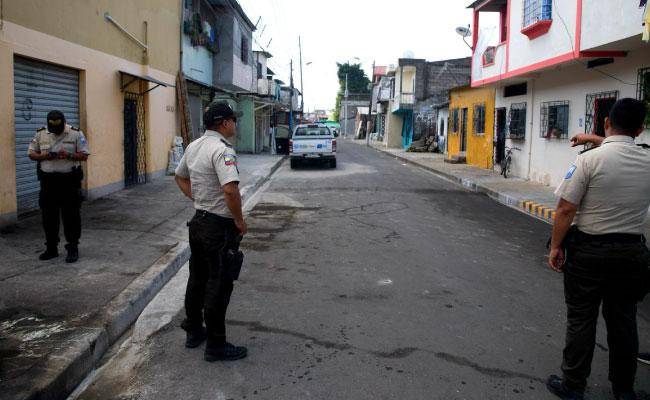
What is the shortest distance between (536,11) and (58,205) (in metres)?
12.0

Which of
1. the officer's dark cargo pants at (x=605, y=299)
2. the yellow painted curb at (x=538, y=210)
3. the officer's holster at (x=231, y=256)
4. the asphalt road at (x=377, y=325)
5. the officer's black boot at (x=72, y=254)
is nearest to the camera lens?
the officer's dark cargo pants at (x=605, y=299)

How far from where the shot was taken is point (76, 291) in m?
5.50

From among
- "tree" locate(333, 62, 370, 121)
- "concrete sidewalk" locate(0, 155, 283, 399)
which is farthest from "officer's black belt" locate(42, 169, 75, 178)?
"tree" locate(333, 62, 370, 121)

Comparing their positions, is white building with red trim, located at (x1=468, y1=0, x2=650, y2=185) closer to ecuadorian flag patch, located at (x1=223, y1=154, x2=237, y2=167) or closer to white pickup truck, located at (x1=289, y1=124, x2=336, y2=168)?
white pickup truck, located at (x1=289, y1=124, x2=336, y2=168)

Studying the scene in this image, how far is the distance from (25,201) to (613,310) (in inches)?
344

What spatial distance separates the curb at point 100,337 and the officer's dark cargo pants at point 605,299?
3.20 meters

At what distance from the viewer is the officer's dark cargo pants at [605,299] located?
3463 millimetres

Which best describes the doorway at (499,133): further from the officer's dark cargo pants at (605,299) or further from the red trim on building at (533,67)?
the officer's dark cargo pants at (605,299)

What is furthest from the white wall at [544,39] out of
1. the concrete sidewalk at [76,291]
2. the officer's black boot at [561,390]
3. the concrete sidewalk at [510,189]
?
the officer's black boot at [561,390]

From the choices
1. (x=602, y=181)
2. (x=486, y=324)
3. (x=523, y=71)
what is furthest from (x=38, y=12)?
(x=523, y=71)

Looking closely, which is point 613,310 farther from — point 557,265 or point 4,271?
point 4,271

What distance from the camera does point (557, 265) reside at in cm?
368

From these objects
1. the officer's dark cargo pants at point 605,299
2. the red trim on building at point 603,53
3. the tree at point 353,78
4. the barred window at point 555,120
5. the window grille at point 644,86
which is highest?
the tree at point 353,78

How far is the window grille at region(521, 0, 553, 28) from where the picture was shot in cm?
1373
